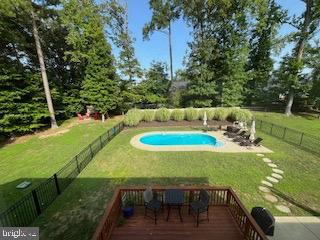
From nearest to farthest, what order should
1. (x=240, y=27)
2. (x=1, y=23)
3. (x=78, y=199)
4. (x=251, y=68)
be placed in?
1. (x=78, y=199)
2. (x=1, y=23)
3. (x=240, y=27)
4. (x=251, y=68)

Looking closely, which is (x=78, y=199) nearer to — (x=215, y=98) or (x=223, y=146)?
(x=223, y=146)

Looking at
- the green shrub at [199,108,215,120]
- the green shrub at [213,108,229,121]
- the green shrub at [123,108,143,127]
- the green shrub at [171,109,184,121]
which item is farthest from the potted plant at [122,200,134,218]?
the green shrub at [213,108,229,121]

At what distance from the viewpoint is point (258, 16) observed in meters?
23.2

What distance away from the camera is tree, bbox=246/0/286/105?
83.3 ft

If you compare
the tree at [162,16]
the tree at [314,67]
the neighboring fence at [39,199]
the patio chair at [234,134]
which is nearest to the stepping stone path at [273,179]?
the patio chair at [234,134]

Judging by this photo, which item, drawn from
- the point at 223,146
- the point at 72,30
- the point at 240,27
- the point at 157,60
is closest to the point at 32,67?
the point at 72,30

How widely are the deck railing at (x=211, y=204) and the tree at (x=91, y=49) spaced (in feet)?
55.6

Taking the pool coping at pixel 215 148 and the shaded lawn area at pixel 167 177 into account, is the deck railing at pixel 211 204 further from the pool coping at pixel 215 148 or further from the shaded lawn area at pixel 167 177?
the pool coping at pixel 215 148

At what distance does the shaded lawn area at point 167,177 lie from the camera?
611cm

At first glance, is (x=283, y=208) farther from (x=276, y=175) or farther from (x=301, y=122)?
(x=301, y=122)

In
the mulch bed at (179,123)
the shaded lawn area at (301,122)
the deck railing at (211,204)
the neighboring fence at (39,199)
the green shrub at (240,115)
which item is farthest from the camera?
the mulch bed at (179,123)

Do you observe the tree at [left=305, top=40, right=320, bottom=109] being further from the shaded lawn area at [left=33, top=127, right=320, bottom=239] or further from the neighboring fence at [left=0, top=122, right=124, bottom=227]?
the neighboring fence at [left=0, top=122, right=124, bottom=227]

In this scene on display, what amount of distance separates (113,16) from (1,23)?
13.0m

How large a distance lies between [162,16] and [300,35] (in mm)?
16624
